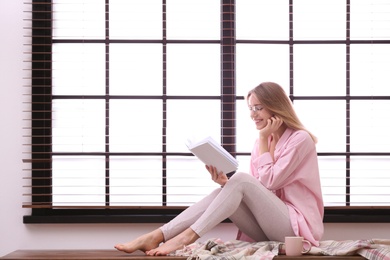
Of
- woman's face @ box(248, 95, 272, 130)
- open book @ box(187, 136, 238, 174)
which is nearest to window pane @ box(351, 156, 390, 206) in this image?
woman's face @ box(248, 95, 272, 130)

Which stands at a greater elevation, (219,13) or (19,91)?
(219,13)

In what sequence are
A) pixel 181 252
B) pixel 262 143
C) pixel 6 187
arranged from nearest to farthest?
pixel 181 252, pixel 262 143, pixel 6 187

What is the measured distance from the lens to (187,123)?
3.94m

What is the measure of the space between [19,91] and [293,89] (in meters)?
1.52

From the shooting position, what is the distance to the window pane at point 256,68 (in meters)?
3.96

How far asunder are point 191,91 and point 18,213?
1.17 m

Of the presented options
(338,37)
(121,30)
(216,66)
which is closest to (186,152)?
(216,66)

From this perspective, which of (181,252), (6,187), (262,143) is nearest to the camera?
(181,252)

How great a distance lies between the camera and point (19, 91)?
3857 millimetres

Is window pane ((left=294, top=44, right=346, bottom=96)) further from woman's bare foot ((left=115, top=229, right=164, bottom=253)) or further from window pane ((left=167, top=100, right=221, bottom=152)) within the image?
woman's bare foot ((left=115, top=229, right=164, bottom=253))

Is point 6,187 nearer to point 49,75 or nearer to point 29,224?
point 29,224

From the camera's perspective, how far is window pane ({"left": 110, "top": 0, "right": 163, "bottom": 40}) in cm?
394

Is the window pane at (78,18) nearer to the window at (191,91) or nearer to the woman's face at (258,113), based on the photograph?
the window at (191,91)

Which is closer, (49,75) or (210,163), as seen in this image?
(210,163)
